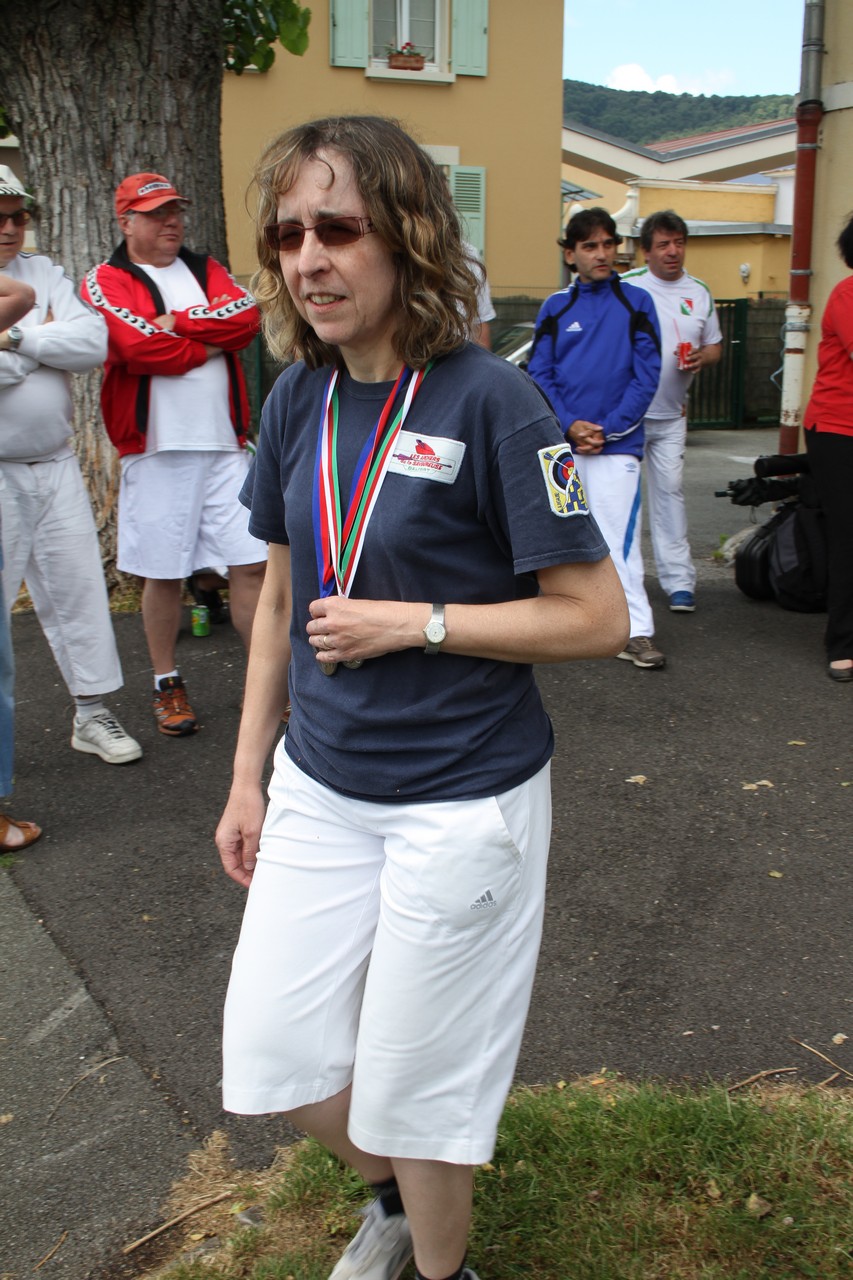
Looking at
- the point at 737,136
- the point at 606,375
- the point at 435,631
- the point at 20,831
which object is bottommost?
the point at 20,831

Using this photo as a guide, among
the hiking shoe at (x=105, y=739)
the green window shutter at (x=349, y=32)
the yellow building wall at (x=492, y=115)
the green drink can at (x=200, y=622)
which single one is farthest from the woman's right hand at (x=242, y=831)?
the green window shutter at (x=349, y=32)

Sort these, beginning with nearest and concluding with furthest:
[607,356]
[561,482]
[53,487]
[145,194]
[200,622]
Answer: [561,482], [53,487], [145,194], [607,356], [200,622]

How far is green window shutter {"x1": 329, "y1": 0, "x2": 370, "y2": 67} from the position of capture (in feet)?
62.3

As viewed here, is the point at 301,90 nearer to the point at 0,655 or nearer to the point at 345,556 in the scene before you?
the point at 0,655

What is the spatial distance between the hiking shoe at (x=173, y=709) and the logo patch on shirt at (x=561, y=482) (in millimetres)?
3837

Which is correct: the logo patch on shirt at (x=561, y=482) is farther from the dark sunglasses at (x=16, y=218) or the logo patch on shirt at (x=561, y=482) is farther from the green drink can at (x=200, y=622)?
the green drink can at (x=200, y=622)

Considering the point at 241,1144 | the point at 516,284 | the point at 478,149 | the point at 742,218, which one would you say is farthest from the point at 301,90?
the point at 241,1144

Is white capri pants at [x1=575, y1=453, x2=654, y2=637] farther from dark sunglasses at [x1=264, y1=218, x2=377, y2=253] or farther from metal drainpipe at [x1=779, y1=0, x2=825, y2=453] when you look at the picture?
dark sunglasses at [x1=264, y1=218, x2=377, y2=253]

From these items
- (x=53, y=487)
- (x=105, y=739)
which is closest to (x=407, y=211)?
(x=53, y=487)

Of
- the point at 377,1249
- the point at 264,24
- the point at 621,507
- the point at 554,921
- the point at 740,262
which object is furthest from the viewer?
the point at 740,262

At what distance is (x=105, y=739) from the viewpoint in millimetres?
5305

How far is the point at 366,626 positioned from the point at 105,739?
3.58 metres

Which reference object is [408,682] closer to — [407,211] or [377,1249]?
[407,211]

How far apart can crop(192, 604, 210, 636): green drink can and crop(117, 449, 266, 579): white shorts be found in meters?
1.52
